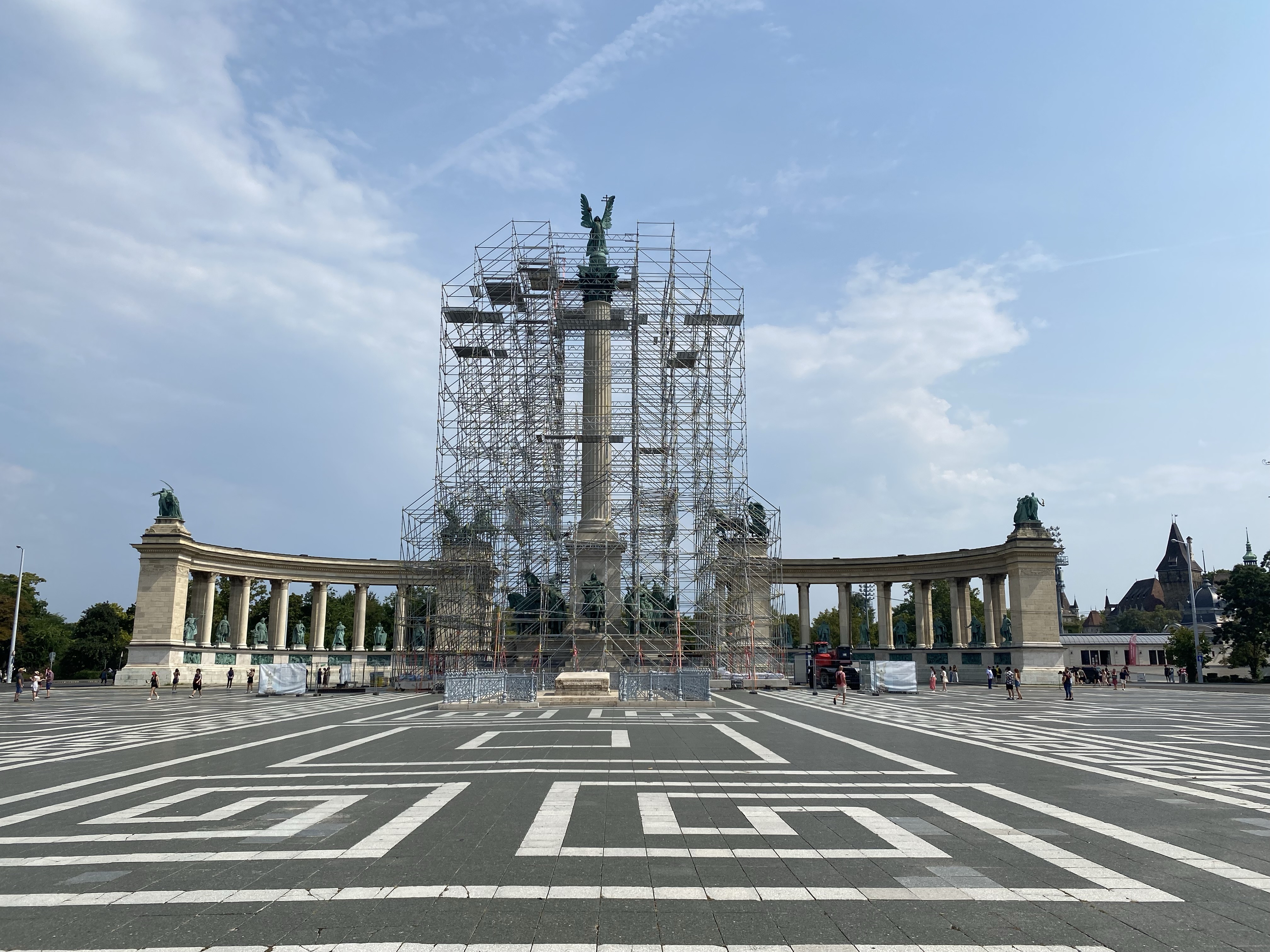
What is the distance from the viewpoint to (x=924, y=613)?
8244cm

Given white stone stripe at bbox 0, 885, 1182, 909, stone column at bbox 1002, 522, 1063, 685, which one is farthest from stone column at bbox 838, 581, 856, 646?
white stone stripe at bbox 0, 885, 1182, 909

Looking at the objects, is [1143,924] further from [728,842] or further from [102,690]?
[102,690]

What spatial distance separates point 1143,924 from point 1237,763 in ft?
50.0

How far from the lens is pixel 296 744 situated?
22672 mm

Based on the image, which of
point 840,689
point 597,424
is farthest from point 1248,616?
point 597,424

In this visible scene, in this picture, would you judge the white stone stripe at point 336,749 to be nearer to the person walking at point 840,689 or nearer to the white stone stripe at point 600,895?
the white stone stripe at point 600,895

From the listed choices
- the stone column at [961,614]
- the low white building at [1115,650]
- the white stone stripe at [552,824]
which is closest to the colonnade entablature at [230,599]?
the white stone stripe at [552,824]

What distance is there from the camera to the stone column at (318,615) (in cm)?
7975

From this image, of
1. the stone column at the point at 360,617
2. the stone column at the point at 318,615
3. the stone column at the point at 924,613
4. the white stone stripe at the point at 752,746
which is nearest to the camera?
the white stone stripe at the point at 752,746

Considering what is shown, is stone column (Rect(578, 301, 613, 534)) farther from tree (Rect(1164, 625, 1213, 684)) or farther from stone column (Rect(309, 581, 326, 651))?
tree (Rect(1164, 625, 1213, 684))

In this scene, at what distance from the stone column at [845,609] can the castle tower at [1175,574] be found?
Answer: 393 feet

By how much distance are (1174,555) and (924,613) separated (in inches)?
5508

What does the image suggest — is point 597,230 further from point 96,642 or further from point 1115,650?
point 1115,650

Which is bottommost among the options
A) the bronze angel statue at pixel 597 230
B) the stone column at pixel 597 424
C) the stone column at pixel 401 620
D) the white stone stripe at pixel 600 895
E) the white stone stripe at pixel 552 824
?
the white stone stripe at pixel 552 824
